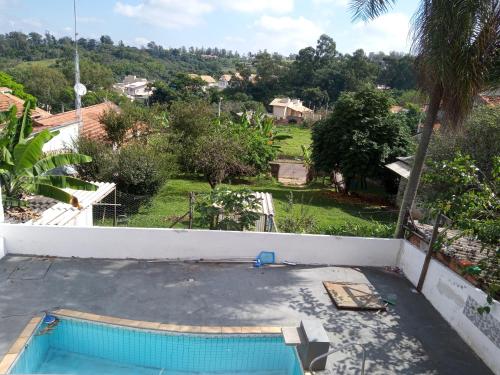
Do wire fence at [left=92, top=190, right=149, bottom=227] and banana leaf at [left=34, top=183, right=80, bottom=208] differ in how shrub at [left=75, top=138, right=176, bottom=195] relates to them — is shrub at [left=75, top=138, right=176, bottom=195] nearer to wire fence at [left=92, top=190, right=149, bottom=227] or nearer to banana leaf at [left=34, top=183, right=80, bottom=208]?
wire fence at [left=92, top=190, right=149, bottom=227]

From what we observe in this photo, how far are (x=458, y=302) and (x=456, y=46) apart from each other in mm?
4687

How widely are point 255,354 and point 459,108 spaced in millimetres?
6305

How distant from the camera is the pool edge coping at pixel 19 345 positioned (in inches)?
210

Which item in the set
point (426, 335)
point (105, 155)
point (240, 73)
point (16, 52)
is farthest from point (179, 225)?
point (16, 52)

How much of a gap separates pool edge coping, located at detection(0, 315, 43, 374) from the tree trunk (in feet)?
24.5

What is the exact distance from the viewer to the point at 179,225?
14727 millimetres

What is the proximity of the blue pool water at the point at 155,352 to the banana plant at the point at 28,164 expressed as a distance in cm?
396

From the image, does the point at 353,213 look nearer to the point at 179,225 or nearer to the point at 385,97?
the point at 385,97

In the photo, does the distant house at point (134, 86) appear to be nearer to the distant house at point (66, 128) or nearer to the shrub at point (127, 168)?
the distant house at point (66, 128)

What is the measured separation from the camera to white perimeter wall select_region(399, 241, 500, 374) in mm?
6156

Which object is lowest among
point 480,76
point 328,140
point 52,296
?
point 52,296

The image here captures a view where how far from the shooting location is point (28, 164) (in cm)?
923

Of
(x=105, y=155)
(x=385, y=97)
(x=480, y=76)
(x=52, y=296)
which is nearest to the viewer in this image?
(x=52, y=296)

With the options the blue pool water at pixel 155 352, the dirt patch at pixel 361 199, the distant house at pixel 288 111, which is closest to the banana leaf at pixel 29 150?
the blue pool water at pixel 155 352
